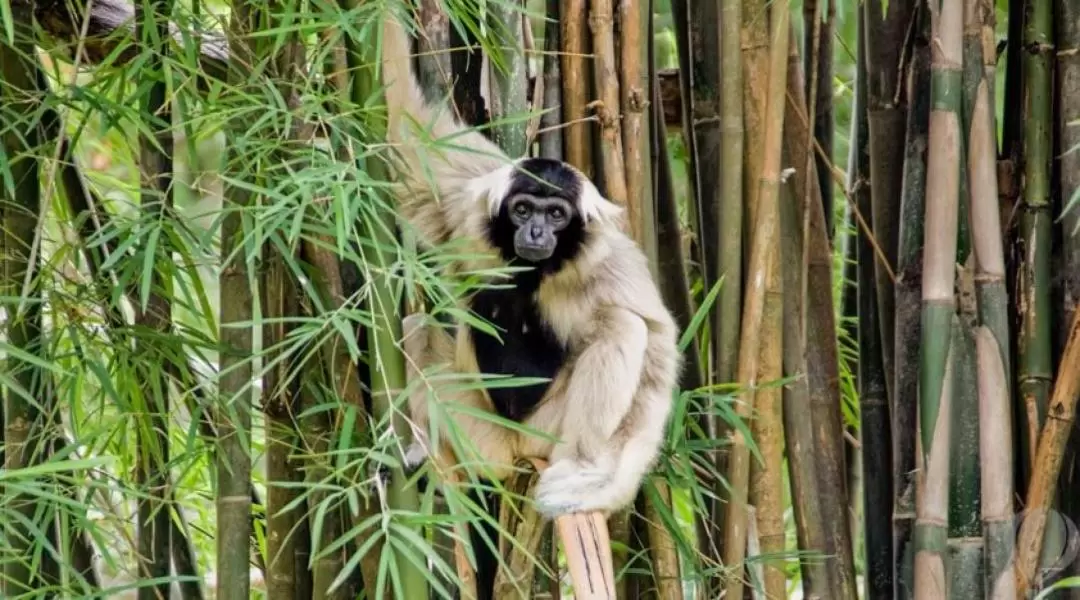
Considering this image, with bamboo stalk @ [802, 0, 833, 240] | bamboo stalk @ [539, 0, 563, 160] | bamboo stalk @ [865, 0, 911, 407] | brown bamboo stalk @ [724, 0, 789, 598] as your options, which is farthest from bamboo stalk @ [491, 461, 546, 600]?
bamboo stalk @ [802, 0, 833, 240]

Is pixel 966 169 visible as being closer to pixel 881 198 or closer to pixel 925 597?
pixel 881 198

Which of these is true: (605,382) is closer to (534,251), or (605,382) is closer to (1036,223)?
(534,251)

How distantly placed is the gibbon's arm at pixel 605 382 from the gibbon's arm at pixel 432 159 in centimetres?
45

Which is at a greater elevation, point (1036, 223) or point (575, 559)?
point (1036, 223)

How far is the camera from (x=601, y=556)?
3338 millimetres

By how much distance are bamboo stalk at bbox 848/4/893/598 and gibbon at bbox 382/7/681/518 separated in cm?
60

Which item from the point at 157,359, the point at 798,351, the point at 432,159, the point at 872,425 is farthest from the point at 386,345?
the point at 872,425

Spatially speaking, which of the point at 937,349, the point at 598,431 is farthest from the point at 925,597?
the point at 598,431

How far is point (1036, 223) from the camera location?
4.15 m

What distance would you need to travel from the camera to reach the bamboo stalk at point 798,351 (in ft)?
13.8

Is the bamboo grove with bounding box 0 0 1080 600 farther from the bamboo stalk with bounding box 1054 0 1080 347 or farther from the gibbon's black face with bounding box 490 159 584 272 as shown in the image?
the gibbon's black face with bounding box 490 159 584 272

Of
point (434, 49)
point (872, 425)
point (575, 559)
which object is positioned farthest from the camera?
point (872, 425)

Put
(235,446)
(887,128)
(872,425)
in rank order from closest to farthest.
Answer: (235,446), (887,128), (872,425)

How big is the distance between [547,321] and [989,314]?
114 centimetres
